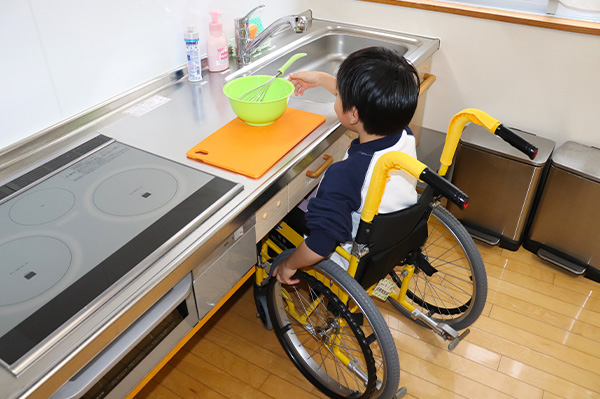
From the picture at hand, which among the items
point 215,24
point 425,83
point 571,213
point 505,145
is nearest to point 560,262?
point 571,213

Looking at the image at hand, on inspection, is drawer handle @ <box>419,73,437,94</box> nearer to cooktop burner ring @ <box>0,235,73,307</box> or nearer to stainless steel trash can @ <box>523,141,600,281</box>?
stainless steel trash can @ <box>523,141,600,281</box>

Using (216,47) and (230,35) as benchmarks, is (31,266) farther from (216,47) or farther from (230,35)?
(230,35)

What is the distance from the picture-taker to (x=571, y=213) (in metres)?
2.05

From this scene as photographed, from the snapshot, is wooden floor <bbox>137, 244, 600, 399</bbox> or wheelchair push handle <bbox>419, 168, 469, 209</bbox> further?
wooden floor <bbox>137, 244, 600, 399</bbox>

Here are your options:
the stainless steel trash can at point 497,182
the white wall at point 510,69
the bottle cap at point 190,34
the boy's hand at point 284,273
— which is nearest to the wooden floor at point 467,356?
the stainless steel trash can at point 497,182

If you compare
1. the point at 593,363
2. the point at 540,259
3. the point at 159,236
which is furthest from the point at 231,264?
the point at 540,259

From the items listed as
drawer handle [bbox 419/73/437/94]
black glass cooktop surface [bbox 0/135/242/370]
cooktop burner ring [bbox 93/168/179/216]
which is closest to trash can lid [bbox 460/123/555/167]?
drawer handle [bbox 419/73/437/94]

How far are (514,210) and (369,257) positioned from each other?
1128mm

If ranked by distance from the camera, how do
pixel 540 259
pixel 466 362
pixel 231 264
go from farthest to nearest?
pixel 540 259 → pixel 466 362 → pixel 231 264

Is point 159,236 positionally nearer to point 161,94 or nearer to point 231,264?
point 231,264

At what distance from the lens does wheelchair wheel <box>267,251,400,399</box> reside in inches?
51.1

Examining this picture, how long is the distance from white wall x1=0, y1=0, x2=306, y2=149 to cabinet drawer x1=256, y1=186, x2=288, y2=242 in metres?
0.65

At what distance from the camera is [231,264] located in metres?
1.31

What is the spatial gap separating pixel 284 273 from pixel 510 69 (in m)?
1.39
